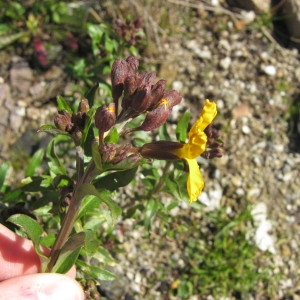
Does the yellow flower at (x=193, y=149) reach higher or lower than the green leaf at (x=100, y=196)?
higher

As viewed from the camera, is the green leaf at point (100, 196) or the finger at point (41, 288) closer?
the green leaf at point (100, 196)

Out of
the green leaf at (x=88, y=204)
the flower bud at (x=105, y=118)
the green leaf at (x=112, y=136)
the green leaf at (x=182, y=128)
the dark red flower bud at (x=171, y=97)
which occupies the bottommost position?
the green leaf at (x=88, y=204)

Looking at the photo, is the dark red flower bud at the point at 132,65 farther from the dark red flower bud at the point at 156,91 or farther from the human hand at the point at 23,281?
the human hand at the point at 23,281

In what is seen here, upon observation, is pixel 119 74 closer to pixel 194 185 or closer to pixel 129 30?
pixel 194 185

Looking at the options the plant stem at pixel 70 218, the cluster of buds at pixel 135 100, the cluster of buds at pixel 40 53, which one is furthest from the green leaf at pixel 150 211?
the cluster of buds at pixel 40 53

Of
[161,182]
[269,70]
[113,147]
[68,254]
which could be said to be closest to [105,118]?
[113,147]

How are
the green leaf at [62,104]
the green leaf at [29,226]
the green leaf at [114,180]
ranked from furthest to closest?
the green leaf at [114,180]
the green leaf at [62,104]
the green leaf at [29,226]
